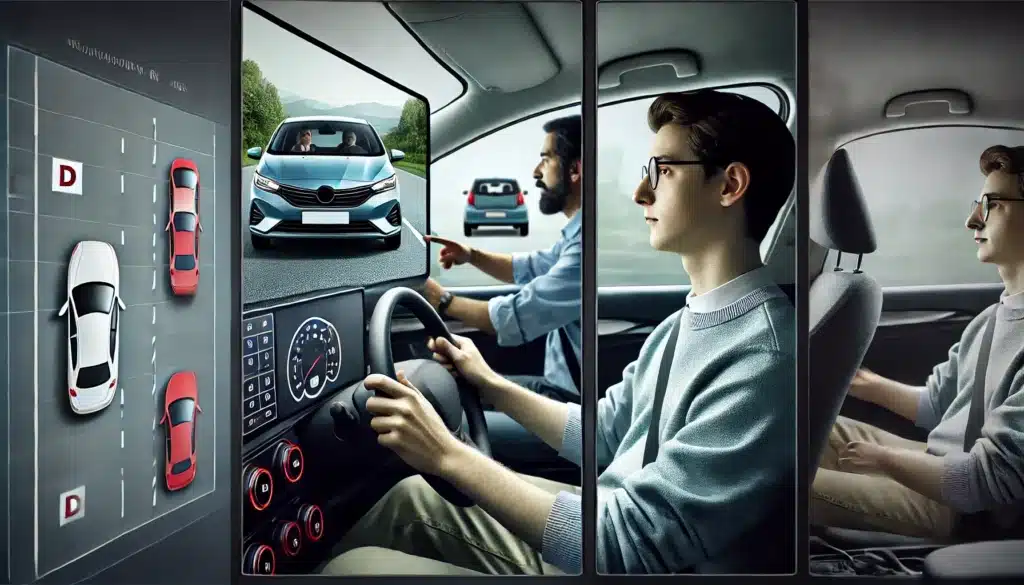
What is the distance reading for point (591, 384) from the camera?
8.06ft

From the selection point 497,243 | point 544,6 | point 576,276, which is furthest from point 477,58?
point 576,276

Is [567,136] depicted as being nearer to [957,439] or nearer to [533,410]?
[533,410]

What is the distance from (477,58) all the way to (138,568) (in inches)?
83.6

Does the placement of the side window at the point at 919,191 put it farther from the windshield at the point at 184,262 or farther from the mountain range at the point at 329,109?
the windshield at the point at 184,262

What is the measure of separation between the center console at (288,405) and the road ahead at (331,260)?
6 centimetres

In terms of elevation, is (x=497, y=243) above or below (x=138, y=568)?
above

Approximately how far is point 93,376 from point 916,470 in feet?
9.13

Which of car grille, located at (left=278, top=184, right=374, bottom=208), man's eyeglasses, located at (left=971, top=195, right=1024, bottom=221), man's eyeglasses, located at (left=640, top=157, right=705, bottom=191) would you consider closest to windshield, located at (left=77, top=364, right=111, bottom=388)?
car grille, located at (left=278, top=184, right=374, bottom=208)

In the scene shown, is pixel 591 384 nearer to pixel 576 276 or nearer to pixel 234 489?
pixel 576 276

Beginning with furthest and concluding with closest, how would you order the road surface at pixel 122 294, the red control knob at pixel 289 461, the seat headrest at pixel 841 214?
the seat headrest at pixel 841 214
the red control knob at pixel 289 461
the road surface at pixel 122 294

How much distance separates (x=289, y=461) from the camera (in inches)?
92.6

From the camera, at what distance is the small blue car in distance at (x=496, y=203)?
2.44 m

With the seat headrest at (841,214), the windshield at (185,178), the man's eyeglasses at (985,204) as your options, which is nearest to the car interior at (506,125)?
the seat headrest at (841,214)

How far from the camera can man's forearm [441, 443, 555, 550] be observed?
94.6 inches
